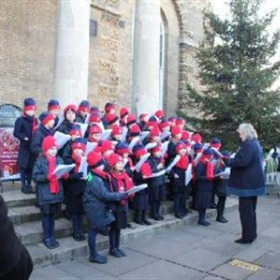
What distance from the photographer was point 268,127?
1391 cm

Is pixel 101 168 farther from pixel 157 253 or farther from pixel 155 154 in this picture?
pixel 155 154

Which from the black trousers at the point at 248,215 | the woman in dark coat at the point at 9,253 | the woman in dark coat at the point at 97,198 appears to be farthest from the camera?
the black trousers at the point at 248,215

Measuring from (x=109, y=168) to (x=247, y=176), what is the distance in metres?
2.34

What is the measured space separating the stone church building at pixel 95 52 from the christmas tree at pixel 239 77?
6.43 ft

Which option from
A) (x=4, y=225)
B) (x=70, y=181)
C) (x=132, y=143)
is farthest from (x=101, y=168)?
(x=4, y=225)

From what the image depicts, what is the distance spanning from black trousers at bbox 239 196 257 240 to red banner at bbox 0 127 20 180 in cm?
423

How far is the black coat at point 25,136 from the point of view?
7.83m

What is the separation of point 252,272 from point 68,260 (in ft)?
8.29

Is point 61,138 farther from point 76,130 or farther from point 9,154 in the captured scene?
point 9,154

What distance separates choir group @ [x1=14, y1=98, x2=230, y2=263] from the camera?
20.6 ft

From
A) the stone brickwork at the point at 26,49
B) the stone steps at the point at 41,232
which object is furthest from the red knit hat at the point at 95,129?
the stone brickwork at the point at 26,49

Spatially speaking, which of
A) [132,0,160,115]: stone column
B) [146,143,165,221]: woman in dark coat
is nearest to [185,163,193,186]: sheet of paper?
[146,143,165,221]: woman in dark coat

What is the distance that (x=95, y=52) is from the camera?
15.4 m

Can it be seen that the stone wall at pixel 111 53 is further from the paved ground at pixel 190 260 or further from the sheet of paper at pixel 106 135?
the paved ground at pixel 190 260
